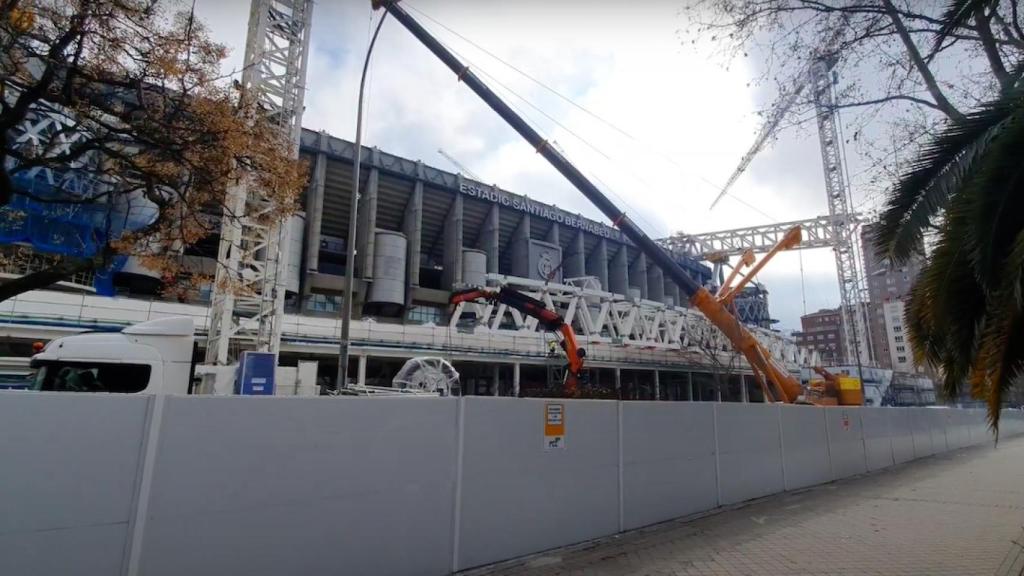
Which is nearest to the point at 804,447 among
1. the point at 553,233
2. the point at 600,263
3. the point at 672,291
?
the point at 553,233

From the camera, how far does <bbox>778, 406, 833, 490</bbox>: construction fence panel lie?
11683 millimetres

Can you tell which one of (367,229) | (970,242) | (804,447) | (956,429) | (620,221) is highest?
(367,229)

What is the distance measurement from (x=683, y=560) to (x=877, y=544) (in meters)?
2.94

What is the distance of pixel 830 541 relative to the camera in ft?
24.2

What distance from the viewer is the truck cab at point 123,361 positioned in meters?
8.51

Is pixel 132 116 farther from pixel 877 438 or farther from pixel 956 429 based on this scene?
pixel 956 429

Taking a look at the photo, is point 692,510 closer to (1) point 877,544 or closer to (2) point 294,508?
(1) point 877,544

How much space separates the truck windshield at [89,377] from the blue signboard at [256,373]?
6577 millimetres

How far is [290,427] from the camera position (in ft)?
15.8

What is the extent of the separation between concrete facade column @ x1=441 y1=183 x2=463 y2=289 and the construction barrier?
144 ft

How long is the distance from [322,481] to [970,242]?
631cm

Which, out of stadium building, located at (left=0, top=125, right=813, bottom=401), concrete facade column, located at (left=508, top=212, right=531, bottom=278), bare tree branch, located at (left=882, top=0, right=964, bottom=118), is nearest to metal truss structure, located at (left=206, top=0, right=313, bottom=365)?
stadium building, located at (left=0, top=125, right=813, bottom=401)

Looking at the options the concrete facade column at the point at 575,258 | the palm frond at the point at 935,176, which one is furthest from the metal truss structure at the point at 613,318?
the palm frond at the point at 935,176

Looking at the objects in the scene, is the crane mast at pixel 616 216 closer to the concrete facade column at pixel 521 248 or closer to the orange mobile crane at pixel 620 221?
the orange mobile crane at pixel 620 221
